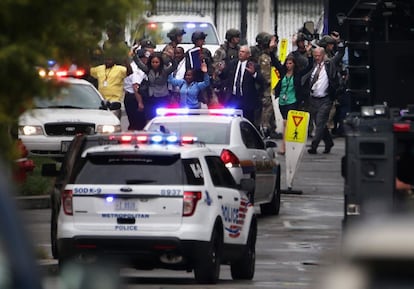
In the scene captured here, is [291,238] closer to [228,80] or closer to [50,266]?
[50,266]

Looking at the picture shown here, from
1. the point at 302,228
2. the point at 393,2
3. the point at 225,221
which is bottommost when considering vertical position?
the point at 302,228

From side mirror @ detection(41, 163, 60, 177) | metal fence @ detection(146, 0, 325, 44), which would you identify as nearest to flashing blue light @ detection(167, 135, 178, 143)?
side mirror @ detection(41, 163, 60, 177)

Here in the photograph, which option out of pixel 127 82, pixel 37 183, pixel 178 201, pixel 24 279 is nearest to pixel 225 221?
pixel 178 201

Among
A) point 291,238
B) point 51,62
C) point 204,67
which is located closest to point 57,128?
point 204,67

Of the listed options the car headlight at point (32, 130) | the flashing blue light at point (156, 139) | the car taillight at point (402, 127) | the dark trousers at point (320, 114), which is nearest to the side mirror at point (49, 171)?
the flashing blue light at point (156, 139)

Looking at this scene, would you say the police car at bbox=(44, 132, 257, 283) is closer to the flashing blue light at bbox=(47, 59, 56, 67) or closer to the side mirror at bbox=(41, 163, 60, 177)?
the side mirror at bbox=(41, 163, 60, 177)

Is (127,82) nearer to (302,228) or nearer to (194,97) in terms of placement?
(194,97)

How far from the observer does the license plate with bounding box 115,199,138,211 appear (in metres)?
14.8

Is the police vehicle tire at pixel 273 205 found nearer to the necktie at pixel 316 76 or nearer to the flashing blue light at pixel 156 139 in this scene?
the flashing blue light at pixel 156 139

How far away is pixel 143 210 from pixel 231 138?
19.7ft

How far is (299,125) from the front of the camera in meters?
25.6

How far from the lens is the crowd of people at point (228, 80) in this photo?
28.5 meters

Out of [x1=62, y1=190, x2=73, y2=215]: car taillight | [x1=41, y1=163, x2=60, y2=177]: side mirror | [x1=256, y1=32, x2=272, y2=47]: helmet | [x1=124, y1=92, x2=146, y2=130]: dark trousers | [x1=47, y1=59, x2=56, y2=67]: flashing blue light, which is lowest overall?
[x1=124, y1=92, x2=146, y2=130]: dark trousers

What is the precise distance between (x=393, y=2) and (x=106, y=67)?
10737 mm
